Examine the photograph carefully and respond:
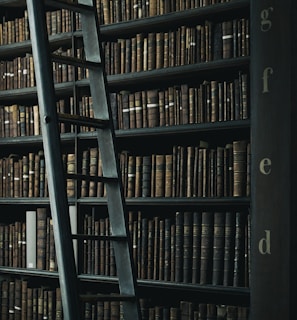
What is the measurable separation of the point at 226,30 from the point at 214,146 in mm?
615

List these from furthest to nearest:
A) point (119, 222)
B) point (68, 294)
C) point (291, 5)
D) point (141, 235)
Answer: point (141, 235)
point (291, 5)
point (119, 222)
point (68, 294)

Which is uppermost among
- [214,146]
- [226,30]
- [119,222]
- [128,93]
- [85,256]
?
[226,30]

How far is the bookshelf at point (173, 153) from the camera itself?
10.9ft

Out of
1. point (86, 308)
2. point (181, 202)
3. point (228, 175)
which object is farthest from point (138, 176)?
point (86, 308)

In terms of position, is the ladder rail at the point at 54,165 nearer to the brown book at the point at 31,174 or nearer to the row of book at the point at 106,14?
the row of book at the point at 106,14

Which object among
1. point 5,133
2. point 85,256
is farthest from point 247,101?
point 5,133

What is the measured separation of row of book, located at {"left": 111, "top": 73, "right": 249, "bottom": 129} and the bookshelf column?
0.21 meters

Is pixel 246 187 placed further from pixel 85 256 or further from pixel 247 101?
pixel 85 256

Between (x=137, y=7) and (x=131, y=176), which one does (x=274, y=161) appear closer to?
(x=131, y=176)

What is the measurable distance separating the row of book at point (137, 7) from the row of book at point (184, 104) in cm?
36

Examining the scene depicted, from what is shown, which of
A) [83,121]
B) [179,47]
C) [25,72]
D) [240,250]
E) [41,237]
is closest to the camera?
[83,121]

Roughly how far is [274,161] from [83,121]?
861mm

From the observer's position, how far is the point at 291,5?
9.96 feet

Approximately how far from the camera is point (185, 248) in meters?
3.43
